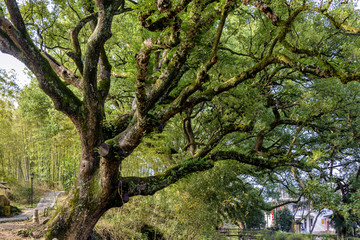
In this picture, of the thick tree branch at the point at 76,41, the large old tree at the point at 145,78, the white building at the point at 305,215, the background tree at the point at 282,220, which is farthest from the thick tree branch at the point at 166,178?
the background tree at the point at 282,220

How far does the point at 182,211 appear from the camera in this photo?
246 inches

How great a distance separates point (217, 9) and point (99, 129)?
114 inches

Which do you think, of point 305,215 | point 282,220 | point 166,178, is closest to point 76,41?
point 166,178

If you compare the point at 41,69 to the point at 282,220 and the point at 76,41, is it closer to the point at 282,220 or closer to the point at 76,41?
the point at 76,41

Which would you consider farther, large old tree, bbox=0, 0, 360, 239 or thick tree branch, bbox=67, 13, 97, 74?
thick tree branch, bbox=67, 13, 97, 74

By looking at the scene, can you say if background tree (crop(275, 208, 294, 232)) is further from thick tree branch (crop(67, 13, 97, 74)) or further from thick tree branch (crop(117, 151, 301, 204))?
thick tree branch (crop(67, 13, 97, 74))

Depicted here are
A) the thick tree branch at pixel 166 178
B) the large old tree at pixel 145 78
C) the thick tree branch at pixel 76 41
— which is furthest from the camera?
the thick tree branch at pixel 76 41

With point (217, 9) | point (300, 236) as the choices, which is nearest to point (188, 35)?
point (217, 9)

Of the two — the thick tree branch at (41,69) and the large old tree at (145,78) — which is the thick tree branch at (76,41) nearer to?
the large old tree at (145,78)

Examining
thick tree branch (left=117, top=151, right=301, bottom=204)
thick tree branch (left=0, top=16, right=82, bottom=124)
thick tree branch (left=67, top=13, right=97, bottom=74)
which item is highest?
thick tree branch (left=67, top=13, right=97, bottom=74)

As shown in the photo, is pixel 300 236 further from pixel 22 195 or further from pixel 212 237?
pixel 22 195

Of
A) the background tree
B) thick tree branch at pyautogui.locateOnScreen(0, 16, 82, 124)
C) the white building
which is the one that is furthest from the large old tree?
the background tree

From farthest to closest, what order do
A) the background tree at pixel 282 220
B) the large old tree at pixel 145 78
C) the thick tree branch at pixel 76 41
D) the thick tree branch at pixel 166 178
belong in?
the background tree at pixel 282 220 < the thick tree branch at pixel 76 41 < the thick tree branch at pixel 166 178 < the large old tree at pixel 145 78

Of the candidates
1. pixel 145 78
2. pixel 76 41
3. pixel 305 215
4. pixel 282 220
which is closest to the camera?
pixel 145 78
